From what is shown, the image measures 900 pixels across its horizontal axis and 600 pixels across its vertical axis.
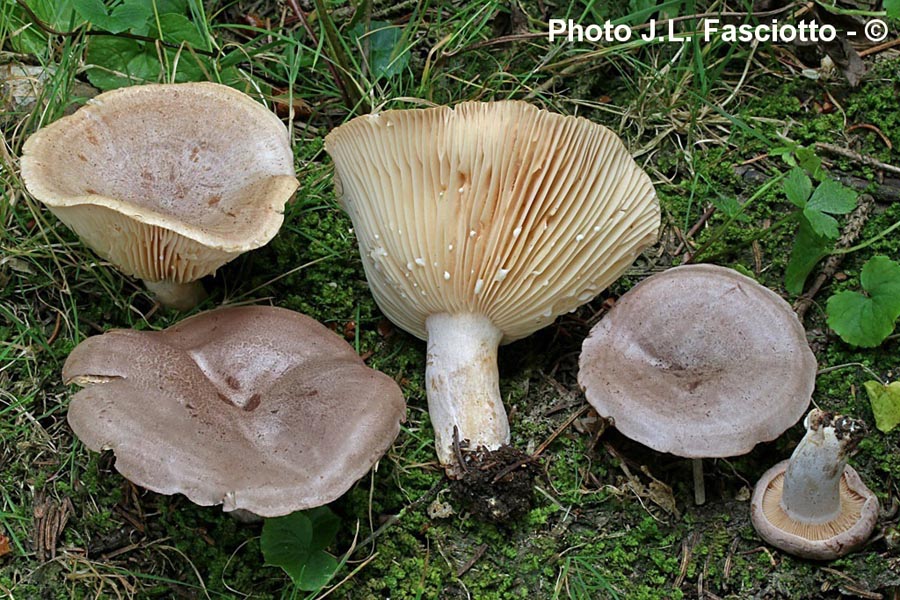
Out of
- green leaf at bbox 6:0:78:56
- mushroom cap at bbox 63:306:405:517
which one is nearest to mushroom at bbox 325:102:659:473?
mushroom cap at bbox 63:306:405:517

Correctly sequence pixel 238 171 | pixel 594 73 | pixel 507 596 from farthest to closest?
pixel 594 73 → pixel 238 171 → pixel 507 596

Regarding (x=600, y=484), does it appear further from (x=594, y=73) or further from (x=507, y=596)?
(x=594, y=73)

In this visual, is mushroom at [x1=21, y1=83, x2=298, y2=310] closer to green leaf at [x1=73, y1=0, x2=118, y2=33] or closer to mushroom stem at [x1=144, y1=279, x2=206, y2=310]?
mushroom stem at [x1=144, y1=279, x2=206, y2=310]

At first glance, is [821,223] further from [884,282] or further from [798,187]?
[884,282]

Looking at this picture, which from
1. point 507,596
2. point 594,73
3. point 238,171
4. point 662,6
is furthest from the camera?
point 594,73

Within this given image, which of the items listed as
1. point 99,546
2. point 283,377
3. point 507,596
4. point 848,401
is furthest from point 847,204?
point 99,546

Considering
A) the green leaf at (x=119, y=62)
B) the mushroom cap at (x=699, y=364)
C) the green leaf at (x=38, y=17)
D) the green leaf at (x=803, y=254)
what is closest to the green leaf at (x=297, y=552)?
the mushroom cap at (x=699, y=364)
